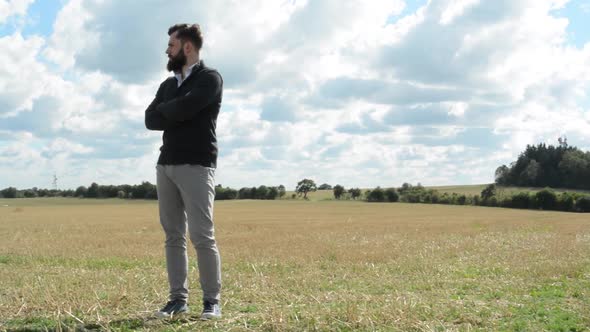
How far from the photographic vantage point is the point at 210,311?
15.9 ft

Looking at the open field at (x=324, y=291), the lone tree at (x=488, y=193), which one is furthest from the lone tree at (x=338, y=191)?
the open field at (x=324, y=291)

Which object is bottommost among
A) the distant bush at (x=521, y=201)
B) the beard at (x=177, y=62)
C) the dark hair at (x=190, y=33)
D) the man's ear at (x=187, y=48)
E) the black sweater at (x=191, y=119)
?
the distant bush at (x=521, y=201)

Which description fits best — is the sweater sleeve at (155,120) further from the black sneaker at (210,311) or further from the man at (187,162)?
the black sneaker at (210,311)

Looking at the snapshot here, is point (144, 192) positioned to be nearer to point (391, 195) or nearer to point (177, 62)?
point (391, 195)

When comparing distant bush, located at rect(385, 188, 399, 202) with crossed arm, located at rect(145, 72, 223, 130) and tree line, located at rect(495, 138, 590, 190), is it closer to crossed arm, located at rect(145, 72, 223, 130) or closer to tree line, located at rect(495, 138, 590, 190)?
tree line, located at rect(495, 138, 590, 190)

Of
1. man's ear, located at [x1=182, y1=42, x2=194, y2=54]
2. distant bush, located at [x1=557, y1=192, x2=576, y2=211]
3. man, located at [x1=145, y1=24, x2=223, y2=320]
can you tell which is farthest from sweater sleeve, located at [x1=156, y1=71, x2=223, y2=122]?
distant bush, located at [x1=557, y1=192, x2=576, y2=211]

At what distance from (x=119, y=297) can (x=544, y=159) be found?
114 meters

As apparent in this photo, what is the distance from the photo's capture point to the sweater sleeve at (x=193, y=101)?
4691 millimetres

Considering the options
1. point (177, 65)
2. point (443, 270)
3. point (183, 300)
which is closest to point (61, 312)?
point (183, 300)

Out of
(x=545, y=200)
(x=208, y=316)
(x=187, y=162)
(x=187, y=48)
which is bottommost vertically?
(x=208, y=316)

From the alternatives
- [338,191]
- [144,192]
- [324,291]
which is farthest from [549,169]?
[324,291]

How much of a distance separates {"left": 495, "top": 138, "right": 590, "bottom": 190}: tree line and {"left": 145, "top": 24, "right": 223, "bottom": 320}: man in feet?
346

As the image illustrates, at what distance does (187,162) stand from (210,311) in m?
1.32

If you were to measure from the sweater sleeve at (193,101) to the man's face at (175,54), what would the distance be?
391mm
